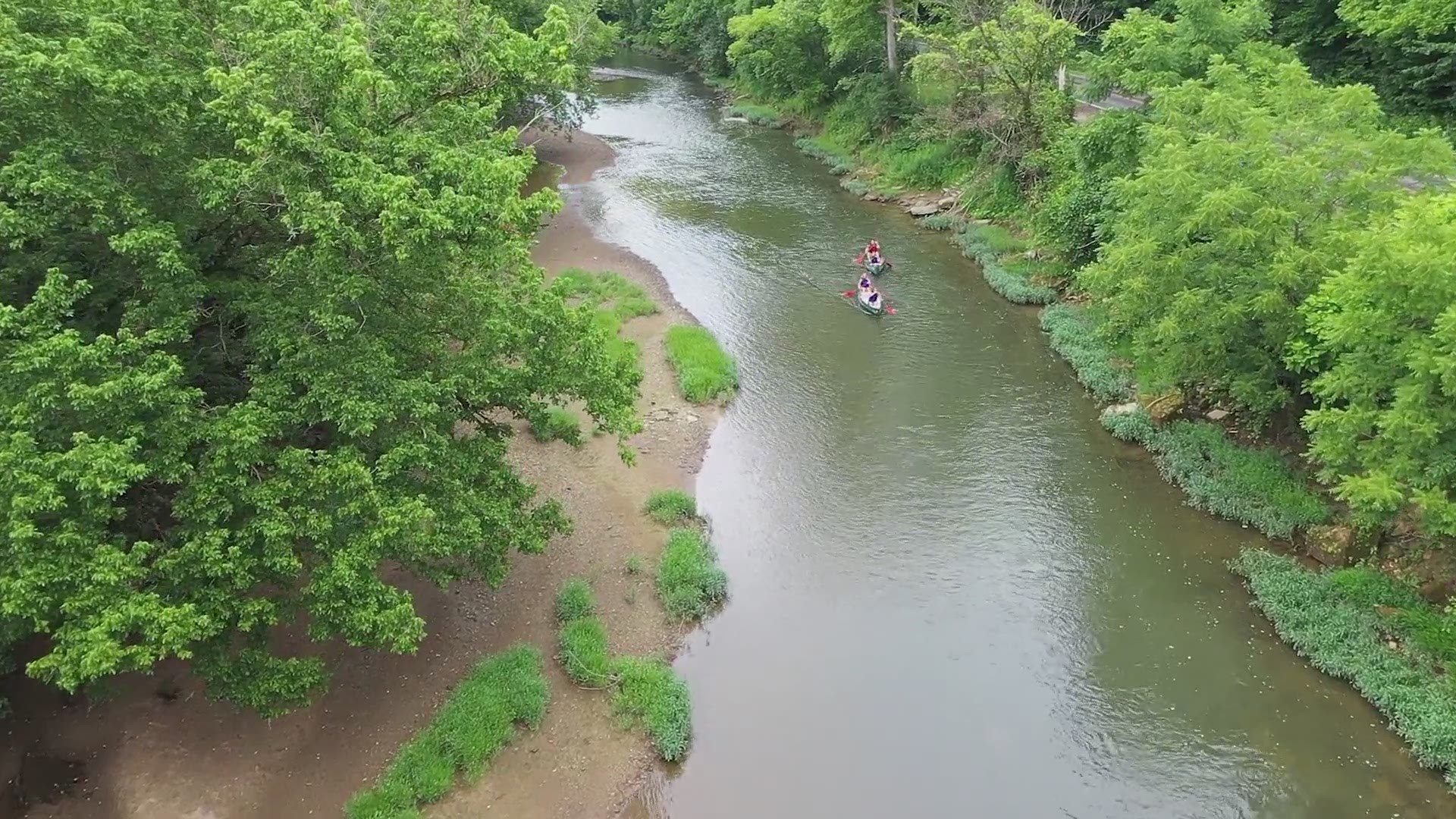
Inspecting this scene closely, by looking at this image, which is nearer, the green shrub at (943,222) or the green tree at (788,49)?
the green shrub at (943,222)

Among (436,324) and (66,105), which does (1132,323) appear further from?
(66,105)

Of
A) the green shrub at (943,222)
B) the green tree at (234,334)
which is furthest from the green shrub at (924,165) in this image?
the green tree at (234,334)

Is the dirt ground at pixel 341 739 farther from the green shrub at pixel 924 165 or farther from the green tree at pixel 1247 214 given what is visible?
the green shrub at pixel 924 165

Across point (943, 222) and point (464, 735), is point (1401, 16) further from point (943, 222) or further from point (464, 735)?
point (464, 735)

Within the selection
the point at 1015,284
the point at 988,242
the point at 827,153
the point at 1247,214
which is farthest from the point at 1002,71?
the point at 1247,214

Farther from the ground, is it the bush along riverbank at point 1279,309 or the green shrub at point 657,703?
the bush along riverbank at point 1279,309

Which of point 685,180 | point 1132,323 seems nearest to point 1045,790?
point 1132,323
